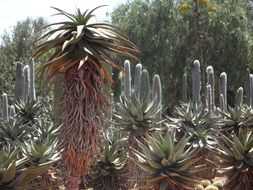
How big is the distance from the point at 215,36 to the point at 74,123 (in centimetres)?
2090

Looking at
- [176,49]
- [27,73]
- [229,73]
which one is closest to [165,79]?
[176,49]

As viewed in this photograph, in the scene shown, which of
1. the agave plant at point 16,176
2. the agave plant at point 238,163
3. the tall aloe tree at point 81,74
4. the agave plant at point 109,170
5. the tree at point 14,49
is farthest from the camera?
the tree at point 14,49

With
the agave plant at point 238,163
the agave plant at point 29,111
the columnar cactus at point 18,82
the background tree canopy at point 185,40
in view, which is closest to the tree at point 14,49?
the background tree canopy at point 185,40

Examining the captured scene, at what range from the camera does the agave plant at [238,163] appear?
831 cm

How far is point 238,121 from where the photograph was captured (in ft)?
40.8

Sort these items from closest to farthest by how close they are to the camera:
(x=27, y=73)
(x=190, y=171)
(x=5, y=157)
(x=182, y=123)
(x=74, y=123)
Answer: (x=5, y=157) → (x=74, y=123) → (x=190, y=171) → (x=182, y=123) → (x=27, y=73)

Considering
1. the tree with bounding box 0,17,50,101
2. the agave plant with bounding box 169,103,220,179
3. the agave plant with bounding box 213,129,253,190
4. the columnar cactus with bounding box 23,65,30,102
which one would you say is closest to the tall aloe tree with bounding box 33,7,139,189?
the agave plant with bounding box 213,129,253,190

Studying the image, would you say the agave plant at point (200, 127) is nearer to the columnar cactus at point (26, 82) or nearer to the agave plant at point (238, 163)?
the agave plant at point (238, 163)

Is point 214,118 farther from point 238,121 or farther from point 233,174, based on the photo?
point 233,174

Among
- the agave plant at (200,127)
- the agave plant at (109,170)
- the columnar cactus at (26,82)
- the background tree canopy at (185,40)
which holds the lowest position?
the agave plant at (109,170)

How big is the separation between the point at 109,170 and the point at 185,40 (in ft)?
56.5

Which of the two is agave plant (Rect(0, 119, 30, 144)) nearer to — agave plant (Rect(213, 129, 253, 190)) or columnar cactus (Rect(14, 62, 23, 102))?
agave plant (Rect(213, 129, 253, 190))

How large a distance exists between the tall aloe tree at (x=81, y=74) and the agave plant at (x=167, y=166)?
119 centimetres

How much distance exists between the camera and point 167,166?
7.78 m
